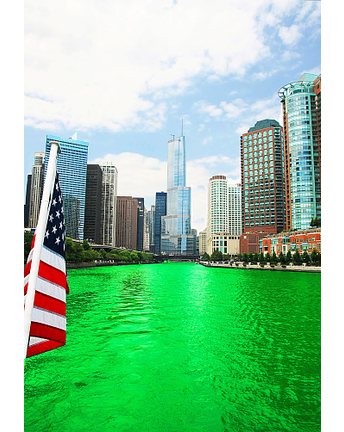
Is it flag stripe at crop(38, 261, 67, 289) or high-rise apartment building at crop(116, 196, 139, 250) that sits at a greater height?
high-rise apartment building at crop(116, 196, 139, 250)

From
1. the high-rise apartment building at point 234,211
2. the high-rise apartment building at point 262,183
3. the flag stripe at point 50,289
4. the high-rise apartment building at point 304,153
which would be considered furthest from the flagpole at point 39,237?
the high-rise apartment building at point 234,211

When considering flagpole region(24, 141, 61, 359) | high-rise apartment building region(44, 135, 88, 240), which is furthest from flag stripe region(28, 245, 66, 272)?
high-rise apartment building region(44, 135, 88, 240)

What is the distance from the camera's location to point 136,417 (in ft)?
13.9

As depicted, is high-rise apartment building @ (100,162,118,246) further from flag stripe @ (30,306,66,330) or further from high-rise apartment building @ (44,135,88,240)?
flag stripe @ (30,306,66,330)

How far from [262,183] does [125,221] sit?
78.2m

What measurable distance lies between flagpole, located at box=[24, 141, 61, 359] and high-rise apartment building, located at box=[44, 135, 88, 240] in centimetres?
4286

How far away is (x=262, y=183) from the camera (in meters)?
87.2

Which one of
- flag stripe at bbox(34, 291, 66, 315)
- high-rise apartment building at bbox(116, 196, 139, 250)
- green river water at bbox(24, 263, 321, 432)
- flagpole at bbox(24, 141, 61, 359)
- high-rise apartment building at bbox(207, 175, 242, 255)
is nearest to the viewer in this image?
flagpole at bbox(24, 141, 61, 359)

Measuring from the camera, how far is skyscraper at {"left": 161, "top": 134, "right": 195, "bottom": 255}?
164m

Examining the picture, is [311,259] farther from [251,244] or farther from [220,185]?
[220,185]

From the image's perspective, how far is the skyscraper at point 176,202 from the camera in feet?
538

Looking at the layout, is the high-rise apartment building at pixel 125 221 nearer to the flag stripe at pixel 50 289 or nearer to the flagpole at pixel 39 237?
the flag stripe at pixel 50 289
